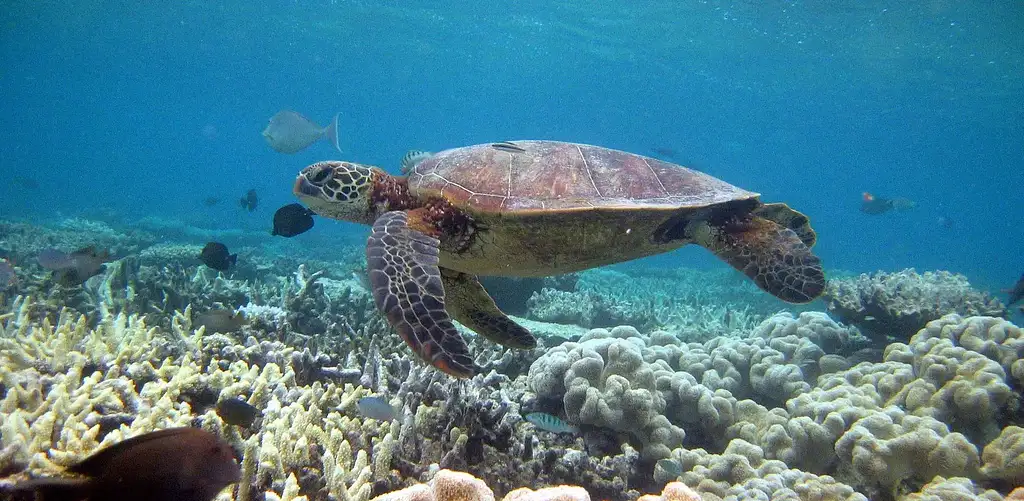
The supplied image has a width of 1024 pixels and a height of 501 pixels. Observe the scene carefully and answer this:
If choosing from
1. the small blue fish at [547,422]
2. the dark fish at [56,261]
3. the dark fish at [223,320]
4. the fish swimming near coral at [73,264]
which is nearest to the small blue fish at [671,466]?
the small blue fish at [547,422]

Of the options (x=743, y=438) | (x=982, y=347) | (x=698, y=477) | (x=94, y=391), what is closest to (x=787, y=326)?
(x=982, y=347)

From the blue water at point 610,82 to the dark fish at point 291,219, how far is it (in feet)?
53.5

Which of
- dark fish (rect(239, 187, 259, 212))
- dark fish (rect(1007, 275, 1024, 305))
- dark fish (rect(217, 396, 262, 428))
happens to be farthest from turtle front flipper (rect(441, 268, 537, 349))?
dark fish (rect(1007, 275, 1024, 305))

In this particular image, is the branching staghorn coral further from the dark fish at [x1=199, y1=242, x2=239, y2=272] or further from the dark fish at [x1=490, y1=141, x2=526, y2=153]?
the dark fish at [x1=199, y1=242, x2=239, y2=272]

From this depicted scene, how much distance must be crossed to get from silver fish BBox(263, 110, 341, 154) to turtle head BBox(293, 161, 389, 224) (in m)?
6.00

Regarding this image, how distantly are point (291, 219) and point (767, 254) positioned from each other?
518cm

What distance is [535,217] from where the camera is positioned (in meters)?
3.73

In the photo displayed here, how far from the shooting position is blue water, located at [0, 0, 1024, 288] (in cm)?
2778

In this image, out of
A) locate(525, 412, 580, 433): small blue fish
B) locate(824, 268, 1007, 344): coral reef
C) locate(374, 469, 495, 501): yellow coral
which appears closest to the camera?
locate(374, 469, 495, 501): yellow coral

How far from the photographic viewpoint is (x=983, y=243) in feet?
327

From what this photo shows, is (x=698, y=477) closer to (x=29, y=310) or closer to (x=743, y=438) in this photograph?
(x=743, y=438)

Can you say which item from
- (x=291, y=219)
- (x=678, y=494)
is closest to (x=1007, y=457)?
(x=678, y=494)

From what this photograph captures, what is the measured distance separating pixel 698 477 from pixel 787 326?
3.39 m

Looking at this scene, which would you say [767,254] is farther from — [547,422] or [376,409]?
[376,409]
